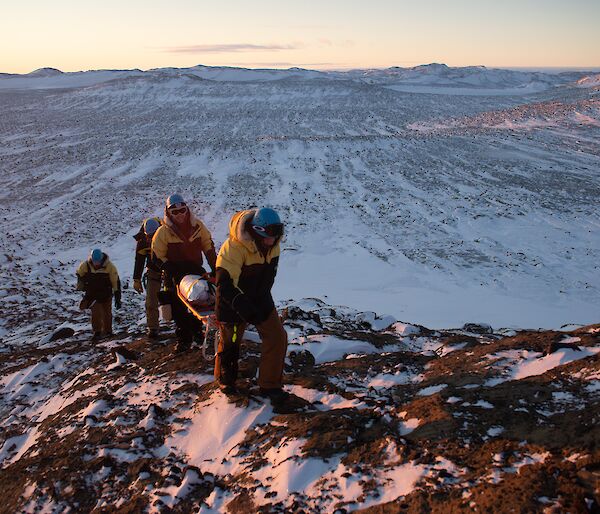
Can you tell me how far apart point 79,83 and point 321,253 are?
95690mm

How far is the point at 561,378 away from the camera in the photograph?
14.6 feet

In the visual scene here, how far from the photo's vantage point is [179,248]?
6.25 meters

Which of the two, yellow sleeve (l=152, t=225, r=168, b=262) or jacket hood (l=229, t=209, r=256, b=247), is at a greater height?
jacket hood (l=229, t=209, r=256, b=247)

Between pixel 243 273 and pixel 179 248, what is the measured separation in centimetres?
196

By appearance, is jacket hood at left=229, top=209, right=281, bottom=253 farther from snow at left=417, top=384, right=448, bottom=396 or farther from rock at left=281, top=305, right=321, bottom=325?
rock at left=281, top=305, right=321, bottom=325

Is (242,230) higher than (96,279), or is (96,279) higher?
(242,230)

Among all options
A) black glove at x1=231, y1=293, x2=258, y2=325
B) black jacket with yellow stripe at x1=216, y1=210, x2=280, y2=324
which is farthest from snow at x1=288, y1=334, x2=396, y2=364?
black glove at x1=231, y1=293, x2=258, y2=325

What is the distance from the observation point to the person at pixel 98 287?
8.30 meters

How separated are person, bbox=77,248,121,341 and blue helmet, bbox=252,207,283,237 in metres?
4.90

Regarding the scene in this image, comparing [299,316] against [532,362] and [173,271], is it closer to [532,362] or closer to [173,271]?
[173,271]

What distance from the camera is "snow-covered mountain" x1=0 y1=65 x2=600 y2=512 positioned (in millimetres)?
3582

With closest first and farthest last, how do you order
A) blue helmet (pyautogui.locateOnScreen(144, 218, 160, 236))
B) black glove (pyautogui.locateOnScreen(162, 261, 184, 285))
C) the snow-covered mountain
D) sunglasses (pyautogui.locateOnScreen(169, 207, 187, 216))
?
the snow-covered mountain < sunglasses (pyautogui.locateOnScreen(169, 207, 187, 216)) < black glove (pyautogui.locateOnScreen(162, 261, 184, 285)) < blue helmet (pyautogui.locateOnScreen(144, 218, 160, 236))

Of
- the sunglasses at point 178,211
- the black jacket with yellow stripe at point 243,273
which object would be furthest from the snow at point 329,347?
the sunglasses at point 178,211

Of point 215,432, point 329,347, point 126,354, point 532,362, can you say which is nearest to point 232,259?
point 215,432
